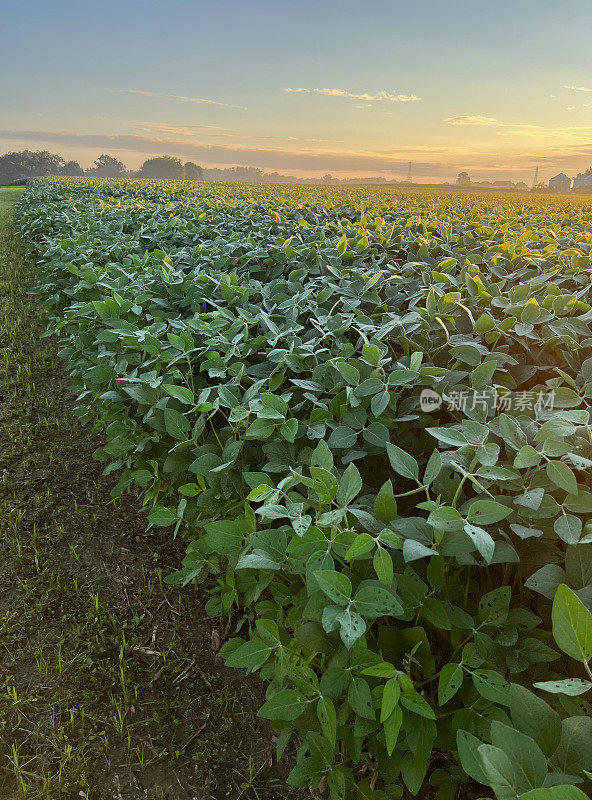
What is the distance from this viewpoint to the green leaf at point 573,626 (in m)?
0.92

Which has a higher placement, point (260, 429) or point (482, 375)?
point (482, 375)

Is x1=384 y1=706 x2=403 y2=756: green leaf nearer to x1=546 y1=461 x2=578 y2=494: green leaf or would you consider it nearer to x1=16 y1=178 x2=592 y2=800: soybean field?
x1=16 y1=178 x2=592 y2=800: soybean field

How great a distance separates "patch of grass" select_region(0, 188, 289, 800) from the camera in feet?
6.84

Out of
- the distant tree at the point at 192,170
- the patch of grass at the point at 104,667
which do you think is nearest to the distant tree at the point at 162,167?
the distant tree at the point at 192,170

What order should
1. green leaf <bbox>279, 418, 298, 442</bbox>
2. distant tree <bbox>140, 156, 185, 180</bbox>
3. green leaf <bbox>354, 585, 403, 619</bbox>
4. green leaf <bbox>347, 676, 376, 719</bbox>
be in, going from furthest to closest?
distant tree <bbox>140, 156, 185, 180</bbox> < green leaf <bbox>279, 418, 298, 442</bbox> < green leaf <bbox>347, 676, 376, 719</bbox> < green leaf <bbox>354, 585, 403, 619</bbox>

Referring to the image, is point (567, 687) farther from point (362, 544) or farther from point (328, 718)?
point (328, 718)

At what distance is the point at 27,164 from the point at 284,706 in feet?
288

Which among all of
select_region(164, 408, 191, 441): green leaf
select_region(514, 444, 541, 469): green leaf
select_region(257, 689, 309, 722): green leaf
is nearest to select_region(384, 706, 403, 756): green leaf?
select_region(257, 689, 309, 722): green leaf

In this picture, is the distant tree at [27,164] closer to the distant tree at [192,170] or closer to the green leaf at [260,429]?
the distant tree at [192,170]

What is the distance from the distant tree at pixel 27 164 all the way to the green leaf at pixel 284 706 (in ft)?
274

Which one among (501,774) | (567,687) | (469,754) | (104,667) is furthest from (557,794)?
(104,667)

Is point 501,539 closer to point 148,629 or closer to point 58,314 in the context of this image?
point 148,629

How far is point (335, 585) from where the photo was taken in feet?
3.77

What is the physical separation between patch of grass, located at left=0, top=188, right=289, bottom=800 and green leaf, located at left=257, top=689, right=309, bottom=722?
3.27ft
